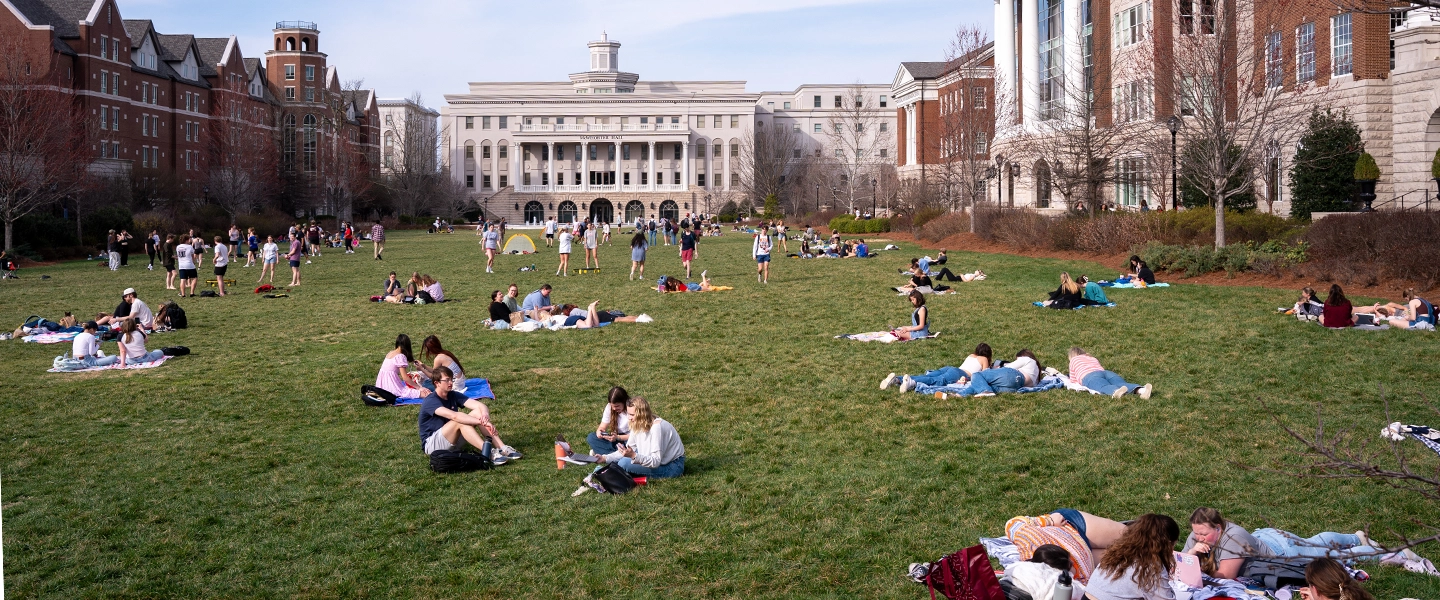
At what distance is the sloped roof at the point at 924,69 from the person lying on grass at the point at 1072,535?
82.4m

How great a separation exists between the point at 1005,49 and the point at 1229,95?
27355 mm

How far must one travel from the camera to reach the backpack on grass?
6.40 metres

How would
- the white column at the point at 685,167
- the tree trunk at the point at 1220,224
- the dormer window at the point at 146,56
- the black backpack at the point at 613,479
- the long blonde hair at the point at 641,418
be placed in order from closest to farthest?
the black backpack at the point at 613,479 → the long blonde hair at the point at 641,418 → the tree trunk at the point at 1220,224 → the dormer window at the point at 146,56 → the white column at the point at 685,167

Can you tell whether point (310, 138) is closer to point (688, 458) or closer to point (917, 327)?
point (917, 327)

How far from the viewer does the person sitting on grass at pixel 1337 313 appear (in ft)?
56.1

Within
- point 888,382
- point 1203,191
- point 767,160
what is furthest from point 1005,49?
point 888,382

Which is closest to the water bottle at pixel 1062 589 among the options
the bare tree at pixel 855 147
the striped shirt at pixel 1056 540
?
the striped shirt at pixel 1056 540

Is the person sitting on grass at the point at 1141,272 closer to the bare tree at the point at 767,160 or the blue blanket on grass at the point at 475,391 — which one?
the blue blanket on grass at the point at 475,391

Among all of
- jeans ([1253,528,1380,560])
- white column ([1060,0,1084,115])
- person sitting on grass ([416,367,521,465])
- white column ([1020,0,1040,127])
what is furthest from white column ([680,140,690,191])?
jeans ([1253,528,1380,560])

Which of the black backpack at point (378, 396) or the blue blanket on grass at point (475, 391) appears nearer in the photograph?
the black backpack at point (378, 396)

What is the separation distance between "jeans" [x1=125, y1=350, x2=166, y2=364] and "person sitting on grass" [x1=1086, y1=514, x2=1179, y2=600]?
15025 millimetres

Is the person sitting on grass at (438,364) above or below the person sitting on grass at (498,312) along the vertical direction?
below

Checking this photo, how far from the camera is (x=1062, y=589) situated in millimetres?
6191

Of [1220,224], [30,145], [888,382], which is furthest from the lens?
[30,145]
